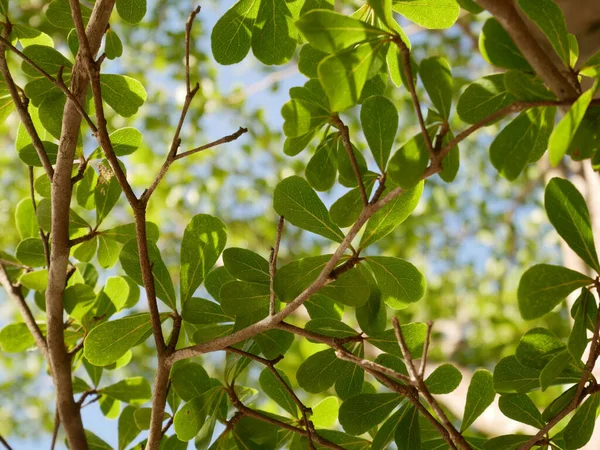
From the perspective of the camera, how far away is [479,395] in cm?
72

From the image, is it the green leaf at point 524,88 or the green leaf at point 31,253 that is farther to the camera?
the green leaf at point 31,253

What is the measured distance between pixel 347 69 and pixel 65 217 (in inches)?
15.1

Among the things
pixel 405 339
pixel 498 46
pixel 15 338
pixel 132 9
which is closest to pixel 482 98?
pixel 498 46

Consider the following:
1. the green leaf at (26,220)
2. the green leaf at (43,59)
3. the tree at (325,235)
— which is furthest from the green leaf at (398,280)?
the green leaf at (26,220)

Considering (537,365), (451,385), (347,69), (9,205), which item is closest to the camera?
(347,69)

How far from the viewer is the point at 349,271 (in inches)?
26.4

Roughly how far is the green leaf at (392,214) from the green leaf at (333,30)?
0.19m

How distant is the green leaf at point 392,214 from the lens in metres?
0.67

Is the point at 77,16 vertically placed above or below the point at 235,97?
below

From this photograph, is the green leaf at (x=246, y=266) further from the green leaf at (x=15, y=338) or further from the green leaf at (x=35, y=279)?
the green leaf at (x=15, y=338)

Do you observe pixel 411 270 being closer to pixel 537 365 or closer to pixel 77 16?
pixel 537 365

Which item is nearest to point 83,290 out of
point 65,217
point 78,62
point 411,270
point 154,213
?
point 65,217

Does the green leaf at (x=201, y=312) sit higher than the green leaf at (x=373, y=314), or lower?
higher

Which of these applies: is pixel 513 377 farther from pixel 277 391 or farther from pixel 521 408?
pixel 277 391
